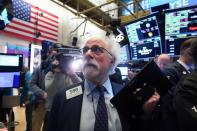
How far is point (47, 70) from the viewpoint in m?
3.85

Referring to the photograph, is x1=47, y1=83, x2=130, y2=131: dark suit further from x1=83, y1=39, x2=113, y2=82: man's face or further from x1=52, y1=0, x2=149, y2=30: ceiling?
x1=52, y1=0, x2=149, y2=30: ceiling

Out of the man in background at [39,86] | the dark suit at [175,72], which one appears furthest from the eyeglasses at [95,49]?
the man in background at [39,86]

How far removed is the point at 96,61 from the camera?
81.6 inches

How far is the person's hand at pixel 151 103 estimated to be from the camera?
1.70 metres

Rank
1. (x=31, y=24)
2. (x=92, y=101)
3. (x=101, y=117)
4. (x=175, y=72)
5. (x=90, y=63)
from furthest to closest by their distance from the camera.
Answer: (x=31, y=24), (x=175, y=72), (x=90, y=63), (x=92, y=101), (x=101, y=117)

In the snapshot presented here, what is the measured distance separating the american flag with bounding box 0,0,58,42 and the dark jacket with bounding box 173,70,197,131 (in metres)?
8.10

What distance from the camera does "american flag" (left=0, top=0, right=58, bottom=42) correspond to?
9289mm

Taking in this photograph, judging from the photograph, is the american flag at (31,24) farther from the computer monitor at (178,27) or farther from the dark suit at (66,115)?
the dark suit at (66,115)

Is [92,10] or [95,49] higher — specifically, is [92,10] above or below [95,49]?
above

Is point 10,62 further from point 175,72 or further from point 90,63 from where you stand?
point 175,72

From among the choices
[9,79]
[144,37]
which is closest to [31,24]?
[144,37]

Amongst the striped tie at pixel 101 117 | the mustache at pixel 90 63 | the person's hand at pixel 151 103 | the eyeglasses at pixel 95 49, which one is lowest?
the striped tie at pixel 101 117

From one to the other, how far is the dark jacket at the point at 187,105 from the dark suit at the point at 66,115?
1.17 feet

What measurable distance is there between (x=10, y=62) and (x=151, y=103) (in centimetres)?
223
